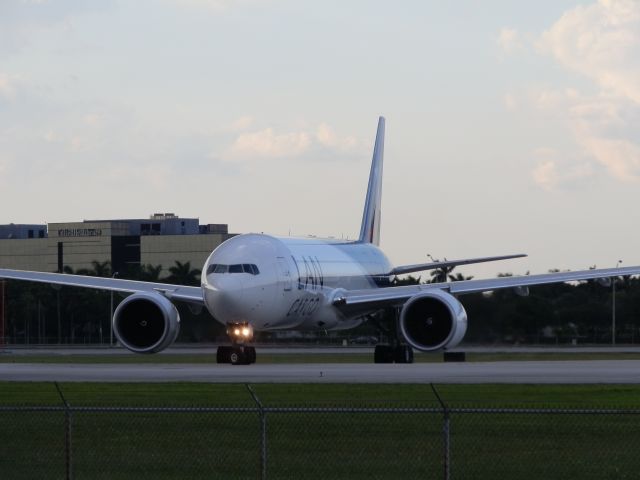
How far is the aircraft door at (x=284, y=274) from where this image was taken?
4950 cm

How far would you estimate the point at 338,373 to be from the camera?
4156cm

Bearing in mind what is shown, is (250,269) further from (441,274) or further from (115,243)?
(115,243)

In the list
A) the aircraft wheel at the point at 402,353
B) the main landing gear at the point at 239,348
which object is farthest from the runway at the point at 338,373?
the aircraft wheel at the point at 402,353

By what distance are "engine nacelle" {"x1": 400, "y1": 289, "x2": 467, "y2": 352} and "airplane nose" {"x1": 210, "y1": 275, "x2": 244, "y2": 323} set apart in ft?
17.7

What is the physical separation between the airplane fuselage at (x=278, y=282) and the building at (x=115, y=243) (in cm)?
10218

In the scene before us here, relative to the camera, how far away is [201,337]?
7056cm

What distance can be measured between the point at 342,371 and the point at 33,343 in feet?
214
